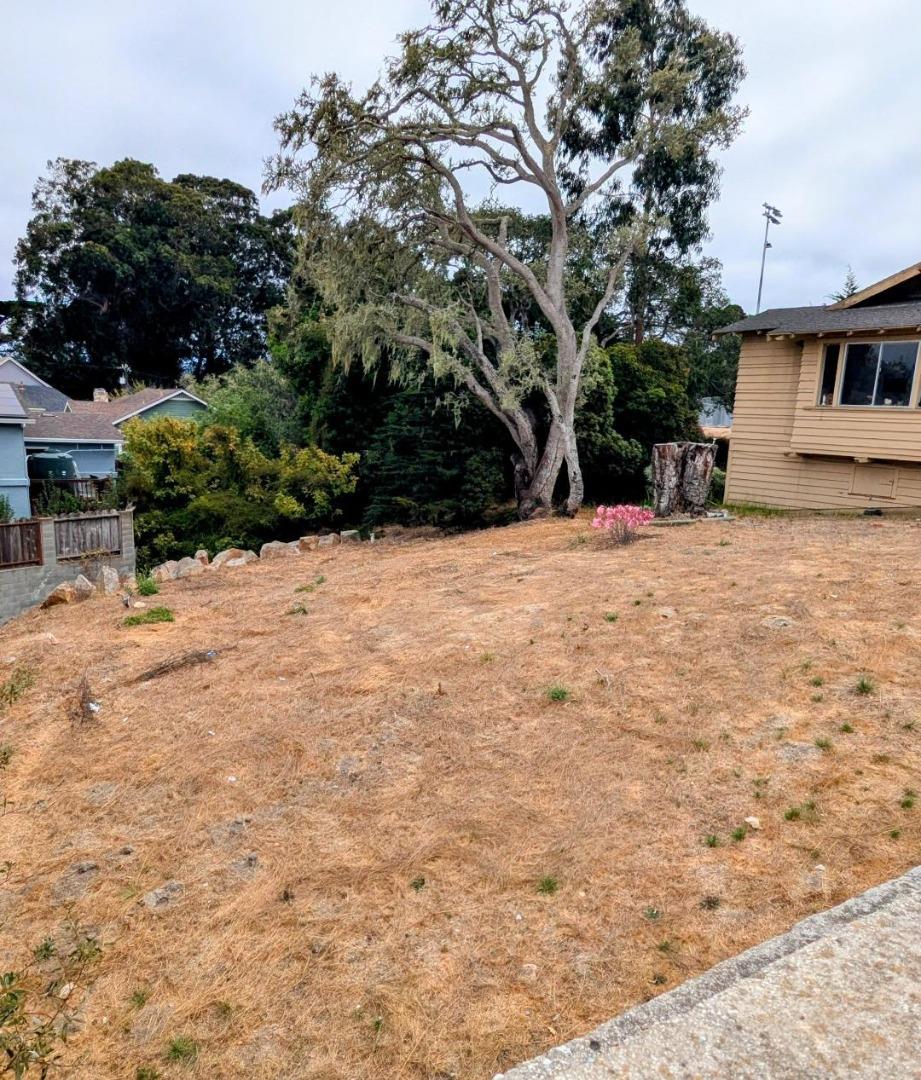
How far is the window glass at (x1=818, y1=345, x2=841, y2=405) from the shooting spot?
12.1 meters

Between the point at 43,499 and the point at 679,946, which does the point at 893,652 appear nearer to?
the point at 679,946

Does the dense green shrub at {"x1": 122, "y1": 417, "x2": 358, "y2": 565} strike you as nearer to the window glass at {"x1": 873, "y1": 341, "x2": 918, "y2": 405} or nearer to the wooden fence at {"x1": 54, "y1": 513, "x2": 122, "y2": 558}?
the wooden fence at {"x1": 54, "y1": 513, "x2": 122, "y2": 558}

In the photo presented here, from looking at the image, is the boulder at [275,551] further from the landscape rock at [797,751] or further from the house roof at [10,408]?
the landscape rock at [797,751]

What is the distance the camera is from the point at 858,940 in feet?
8.30

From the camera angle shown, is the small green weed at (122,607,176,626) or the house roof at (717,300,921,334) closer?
the small green weed at (122,607,176,626)

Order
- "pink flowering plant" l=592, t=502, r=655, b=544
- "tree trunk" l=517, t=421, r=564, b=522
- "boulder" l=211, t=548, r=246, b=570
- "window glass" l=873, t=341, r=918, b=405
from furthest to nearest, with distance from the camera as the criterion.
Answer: "tree trunk" l=517, t=421, r=564, b=522 → "boulder" l=211, t=548, r=246, b=570 → "window glass" l=873, t=341, r=918, b=405 → "pink flowering plant" l=592, t=502, r=655, b=544

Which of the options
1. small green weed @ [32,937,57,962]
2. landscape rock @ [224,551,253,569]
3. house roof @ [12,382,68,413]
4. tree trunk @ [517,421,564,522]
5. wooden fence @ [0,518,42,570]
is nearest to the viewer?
small green weed @ [32,937,57,962]

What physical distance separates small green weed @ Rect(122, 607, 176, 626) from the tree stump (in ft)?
24.1

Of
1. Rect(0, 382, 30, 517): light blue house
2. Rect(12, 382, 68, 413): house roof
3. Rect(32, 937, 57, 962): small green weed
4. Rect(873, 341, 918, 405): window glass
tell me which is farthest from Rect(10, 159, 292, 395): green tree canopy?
Rect(32, 937, 57, 962): small green weed

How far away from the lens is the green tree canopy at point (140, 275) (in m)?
33.6

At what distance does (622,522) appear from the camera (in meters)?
9.59

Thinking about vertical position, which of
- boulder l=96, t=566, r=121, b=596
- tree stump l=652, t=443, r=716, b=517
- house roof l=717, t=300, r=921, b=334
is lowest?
boulder l=96, t=566, r=121, b=596

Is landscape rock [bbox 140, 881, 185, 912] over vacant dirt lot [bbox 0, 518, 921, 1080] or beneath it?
beneath

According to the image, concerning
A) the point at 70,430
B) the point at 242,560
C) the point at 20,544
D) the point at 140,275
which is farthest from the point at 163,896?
the point at 140,275
